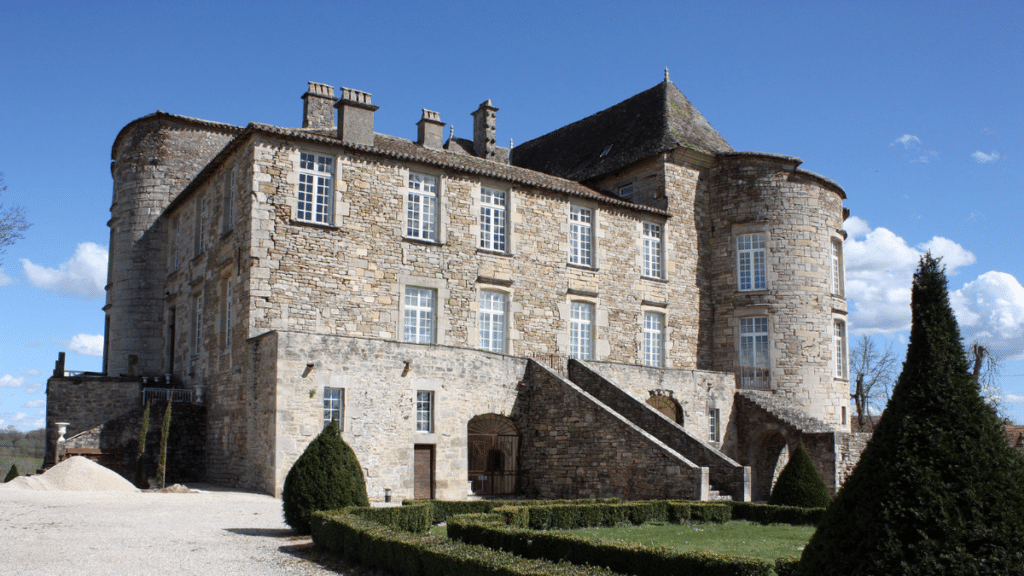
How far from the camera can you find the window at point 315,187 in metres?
20.2

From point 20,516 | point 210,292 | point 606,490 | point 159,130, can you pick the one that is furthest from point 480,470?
point 159,130

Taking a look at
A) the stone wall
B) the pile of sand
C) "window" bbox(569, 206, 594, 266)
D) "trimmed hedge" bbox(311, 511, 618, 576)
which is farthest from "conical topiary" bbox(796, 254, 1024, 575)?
"window" bbox(569, 206, 594, 266)

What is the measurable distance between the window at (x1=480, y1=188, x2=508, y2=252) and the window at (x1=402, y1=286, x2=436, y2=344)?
91.1 inches

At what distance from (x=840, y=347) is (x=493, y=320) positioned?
502 inches

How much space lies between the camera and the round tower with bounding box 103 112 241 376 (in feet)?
87.1

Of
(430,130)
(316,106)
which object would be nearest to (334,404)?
(430,130)

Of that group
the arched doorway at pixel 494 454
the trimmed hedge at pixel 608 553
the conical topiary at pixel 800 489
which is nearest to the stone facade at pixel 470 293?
the arched doorway at pixel 494 454

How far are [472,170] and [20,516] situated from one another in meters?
13.6

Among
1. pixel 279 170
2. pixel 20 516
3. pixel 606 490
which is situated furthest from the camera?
pixel 279 170

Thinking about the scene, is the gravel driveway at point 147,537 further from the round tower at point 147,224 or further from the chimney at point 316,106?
the chimney at point 316,106

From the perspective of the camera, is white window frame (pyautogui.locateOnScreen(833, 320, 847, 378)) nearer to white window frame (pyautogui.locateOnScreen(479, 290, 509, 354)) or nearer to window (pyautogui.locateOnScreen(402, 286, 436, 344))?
white window frame (pyautogui.locateOnScreen(479, 290, 509, 354))

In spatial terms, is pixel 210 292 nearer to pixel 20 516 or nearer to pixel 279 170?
pixel 279 170

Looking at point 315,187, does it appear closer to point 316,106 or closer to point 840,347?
point 316,106

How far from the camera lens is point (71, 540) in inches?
421
